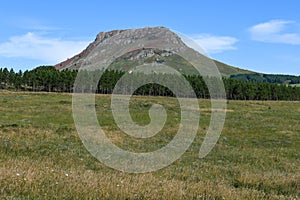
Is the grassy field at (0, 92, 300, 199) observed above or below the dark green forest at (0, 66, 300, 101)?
below

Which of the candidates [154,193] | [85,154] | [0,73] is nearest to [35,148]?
[85,154]

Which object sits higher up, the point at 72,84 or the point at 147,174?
the point at 72,84

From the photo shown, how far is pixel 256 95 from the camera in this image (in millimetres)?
146250

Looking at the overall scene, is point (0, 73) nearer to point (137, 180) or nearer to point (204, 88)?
point (204, 88)

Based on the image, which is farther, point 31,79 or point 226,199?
point 31,79

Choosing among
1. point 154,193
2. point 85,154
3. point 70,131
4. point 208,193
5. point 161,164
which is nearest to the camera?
point 154,193

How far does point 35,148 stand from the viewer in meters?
17.7

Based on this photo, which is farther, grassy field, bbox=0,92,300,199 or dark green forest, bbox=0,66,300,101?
dark green forest, bbox=0,66,300,101

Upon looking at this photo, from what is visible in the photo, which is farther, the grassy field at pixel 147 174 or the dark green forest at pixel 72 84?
the dark green forest at pixel 72 84

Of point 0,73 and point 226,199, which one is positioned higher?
point 0,73

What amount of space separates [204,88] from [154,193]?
421ft

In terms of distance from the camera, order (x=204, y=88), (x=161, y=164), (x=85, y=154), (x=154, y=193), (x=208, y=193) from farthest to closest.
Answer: (x=204, y=88) → (x=85, y=154) → (x=161, y=164) → (x=208, y=193) → (x=154, y=193)

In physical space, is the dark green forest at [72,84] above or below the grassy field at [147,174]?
above

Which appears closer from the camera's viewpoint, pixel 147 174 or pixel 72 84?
pixel 147 174
